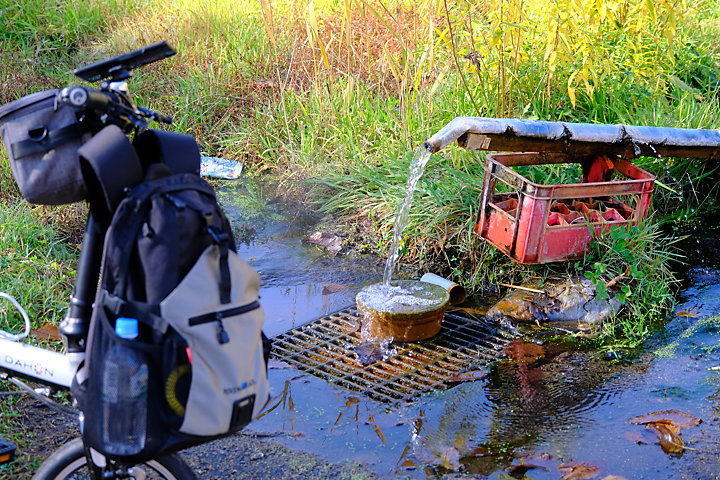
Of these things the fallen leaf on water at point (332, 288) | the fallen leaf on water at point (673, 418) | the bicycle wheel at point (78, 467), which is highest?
the bicycle wheel at point (78, 467)

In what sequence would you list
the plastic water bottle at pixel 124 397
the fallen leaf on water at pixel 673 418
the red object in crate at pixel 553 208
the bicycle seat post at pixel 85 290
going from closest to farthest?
1. the plastic water bottle at pixel 124 397
2. the bicycle seat post at pixel 85 290
3. the fallen leaf on water at pixel 673 418
4. the red object in crate at pixel 553 208

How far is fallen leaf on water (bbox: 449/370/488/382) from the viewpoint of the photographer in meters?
4.06

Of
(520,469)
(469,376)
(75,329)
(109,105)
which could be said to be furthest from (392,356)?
(109,105)

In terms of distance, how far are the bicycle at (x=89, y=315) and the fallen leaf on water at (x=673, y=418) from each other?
2.32 metres

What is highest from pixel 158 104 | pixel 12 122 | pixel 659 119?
pixel 12 122

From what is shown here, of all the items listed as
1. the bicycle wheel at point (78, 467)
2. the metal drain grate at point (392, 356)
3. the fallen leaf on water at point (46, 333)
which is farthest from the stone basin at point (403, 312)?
the bicycle wheel at point (78, 467)

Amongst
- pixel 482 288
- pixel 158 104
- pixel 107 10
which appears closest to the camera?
pixel 482 288

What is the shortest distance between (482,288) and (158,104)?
13.8 feet

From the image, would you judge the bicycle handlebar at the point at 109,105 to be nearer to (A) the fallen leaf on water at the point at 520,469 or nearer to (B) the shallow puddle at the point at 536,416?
(B) the shallow puddle at the point at 536,416

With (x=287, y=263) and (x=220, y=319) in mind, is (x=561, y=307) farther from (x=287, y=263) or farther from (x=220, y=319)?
(x=220, y=319)

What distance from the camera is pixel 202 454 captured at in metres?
3.34

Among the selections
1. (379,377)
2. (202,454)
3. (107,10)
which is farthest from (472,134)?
(107,10)

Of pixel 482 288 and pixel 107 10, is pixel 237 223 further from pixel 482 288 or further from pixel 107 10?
pixel 107 10

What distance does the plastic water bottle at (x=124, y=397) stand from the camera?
1958 mm
